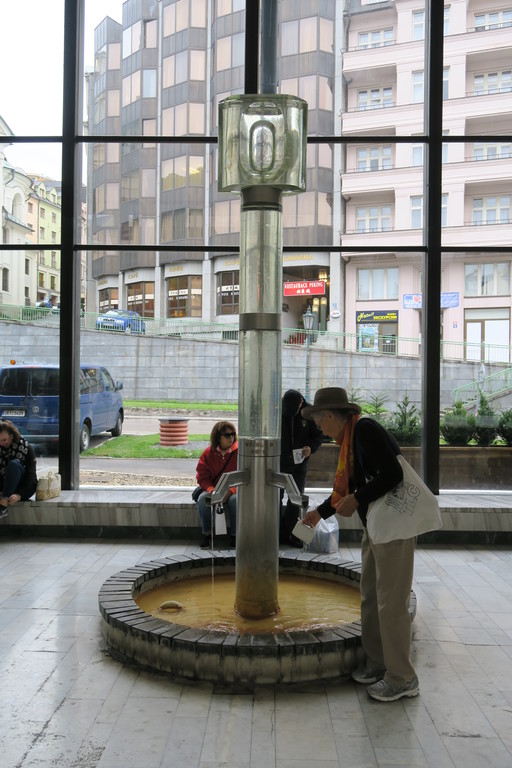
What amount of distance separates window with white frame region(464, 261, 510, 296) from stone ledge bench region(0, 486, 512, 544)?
7.02 ft

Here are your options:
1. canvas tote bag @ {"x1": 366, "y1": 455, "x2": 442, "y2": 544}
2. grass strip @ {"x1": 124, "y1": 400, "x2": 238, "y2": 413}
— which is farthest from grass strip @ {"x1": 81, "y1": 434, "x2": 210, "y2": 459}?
canvas tote bag @ {"x1": 366, "y1": 455, "x2": 442, "y2": 544}

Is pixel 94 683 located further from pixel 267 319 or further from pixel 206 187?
pixel 206 187

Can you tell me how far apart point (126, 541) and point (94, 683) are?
10.4 feet

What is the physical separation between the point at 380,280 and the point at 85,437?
10.8ft

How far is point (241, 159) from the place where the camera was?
13.0 feet

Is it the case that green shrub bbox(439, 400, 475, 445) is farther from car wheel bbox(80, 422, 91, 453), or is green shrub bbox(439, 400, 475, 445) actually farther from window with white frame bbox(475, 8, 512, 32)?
window with white frame bbox(475, 8, 512, 32)

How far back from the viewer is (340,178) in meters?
7.57

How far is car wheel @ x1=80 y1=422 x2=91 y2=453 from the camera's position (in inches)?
296

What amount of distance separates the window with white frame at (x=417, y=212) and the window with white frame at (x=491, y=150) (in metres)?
0.70

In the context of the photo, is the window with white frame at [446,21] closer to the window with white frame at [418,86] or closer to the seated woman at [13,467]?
the window with white frame at [418,86]

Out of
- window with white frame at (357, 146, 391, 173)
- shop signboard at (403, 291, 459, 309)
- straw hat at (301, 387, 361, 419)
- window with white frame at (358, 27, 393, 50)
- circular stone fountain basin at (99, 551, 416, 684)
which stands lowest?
circular stone fountain basin at (99, 551, 416, 684)

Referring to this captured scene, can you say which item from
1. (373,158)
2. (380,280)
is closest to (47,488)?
(380,280)

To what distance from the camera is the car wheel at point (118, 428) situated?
7691 millimetres

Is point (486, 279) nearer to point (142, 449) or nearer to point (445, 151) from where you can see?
point (445, 151)
